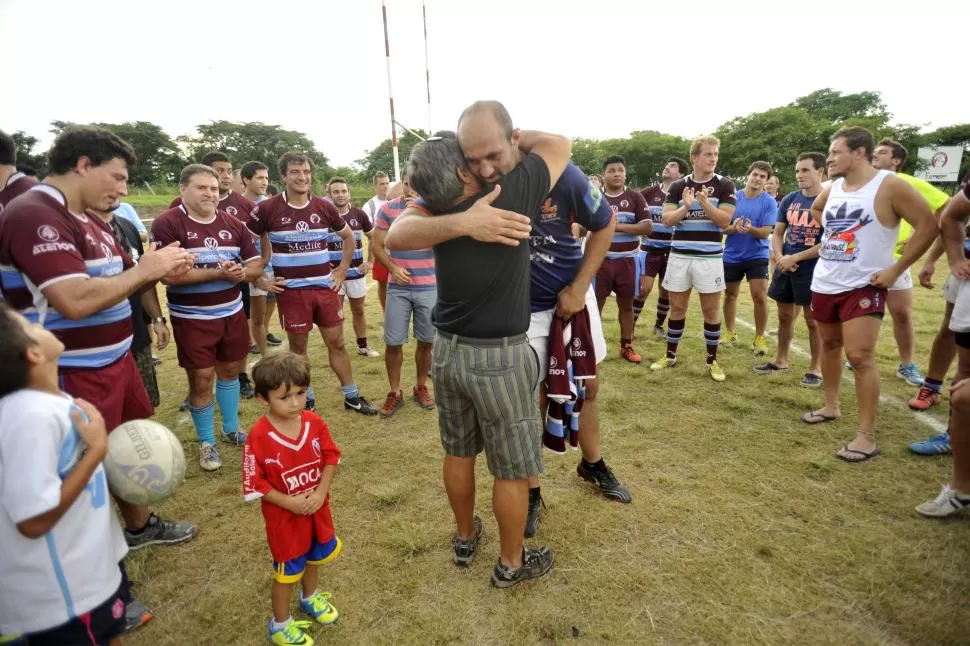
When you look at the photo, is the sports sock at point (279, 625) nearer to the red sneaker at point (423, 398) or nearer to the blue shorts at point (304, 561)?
the blue shorts at point (304, 561)

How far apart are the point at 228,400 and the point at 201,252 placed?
1.28 metres

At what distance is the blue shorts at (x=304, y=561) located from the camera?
7.45 feet

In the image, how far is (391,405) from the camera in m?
5.02

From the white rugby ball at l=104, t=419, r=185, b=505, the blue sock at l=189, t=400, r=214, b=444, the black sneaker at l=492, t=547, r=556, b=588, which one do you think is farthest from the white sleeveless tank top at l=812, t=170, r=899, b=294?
the blue sock at l=189, t=400, r=214, b=444

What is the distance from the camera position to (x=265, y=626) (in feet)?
8.19

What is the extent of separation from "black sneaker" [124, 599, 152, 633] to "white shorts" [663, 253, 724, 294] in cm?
537

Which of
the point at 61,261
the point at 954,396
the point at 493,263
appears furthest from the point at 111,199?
the point at 954,396

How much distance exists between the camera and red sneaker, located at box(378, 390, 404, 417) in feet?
16.4

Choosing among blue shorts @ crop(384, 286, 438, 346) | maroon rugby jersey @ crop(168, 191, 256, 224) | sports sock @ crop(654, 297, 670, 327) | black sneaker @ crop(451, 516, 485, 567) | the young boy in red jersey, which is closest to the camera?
the young boy in red jersey

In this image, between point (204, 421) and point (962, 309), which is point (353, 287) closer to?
point (204, 421)

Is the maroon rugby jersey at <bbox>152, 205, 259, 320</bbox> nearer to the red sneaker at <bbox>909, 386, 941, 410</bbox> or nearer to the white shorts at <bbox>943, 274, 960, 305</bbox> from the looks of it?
the white shorts at <bbox>943, 274, 960, 305</bbox>

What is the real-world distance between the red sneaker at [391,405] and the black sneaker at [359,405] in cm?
10

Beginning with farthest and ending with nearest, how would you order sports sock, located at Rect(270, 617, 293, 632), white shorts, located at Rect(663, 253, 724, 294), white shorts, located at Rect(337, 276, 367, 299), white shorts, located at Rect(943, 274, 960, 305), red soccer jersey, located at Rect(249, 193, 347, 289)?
white shorts, located at Rect(337, 276, 367, 299)
white shorts, located at Rect(663, 253, 724, 294)
red soccer jersey, located at Rect(249, 193, 347, 289)
white shorts, located at Rect(943, 274, 960, 305)
sports sock, located at Rect(270, 617, 293, 632)

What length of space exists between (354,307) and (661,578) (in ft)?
16.9
